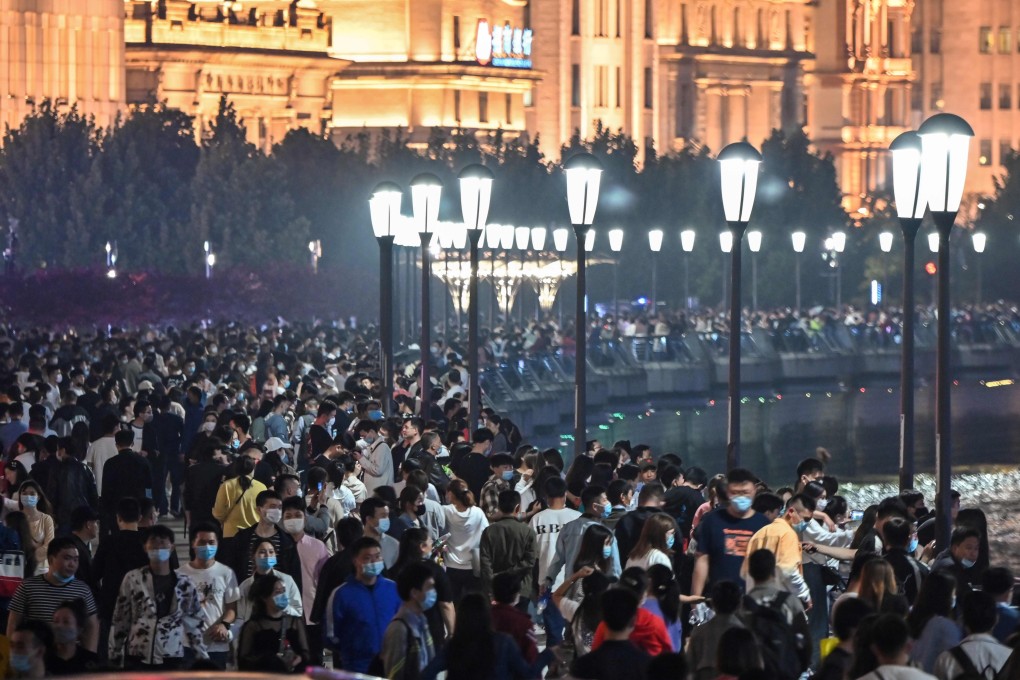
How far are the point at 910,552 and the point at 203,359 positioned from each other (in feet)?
73.7

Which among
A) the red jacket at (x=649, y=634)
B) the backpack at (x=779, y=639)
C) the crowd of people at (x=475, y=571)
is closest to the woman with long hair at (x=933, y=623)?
the crowd of people at (x=475, y=571)

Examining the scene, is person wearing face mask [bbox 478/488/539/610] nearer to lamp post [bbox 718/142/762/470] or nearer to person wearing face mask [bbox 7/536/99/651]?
person wearing face mask [bbox 7/536/99/651]

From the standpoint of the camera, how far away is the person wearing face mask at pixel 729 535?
14797 millimetres

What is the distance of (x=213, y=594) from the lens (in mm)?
13758

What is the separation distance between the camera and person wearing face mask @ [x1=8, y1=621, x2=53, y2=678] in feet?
39.2

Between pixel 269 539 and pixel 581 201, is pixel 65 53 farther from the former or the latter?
pixel 269 539

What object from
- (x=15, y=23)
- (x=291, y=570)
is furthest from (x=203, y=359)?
(x=15, y=23)

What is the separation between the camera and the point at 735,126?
139 meters

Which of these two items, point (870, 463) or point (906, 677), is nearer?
point (906, 677)

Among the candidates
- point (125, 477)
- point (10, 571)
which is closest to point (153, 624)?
point (10, 571)

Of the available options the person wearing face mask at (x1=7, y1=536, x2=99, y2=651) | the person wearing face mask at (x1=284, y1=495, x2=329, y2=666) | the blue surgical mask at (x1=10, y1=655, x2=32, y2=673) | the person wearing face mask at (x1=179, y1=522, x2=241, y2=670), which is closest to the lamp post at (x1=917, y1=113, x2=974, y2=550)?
the person wearing face mask at (x1=284, y1=495, x2=329, y2=666)

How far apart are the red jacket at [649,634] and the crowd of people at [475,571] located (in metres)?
0.01

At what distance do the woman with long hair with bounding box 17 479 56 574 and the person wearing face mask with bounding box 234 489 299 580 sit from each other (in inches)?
68.1

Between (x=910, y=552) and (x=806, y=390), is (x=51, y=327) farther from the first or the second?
(x=910, y=552)
